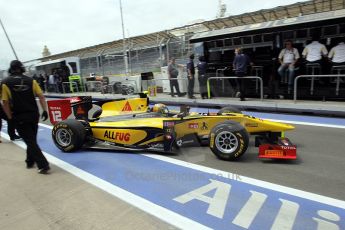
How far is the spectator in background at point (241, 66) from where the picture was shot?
10.2 metres

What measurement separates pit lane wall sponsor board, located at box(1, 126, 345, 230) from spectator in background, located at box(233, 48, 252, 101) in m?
6.02

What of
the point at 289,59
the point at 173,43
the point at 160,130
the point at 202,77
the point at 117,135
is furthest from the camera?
the point at 173,43

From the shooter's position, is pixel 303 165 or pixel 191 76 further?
pixel 191 76

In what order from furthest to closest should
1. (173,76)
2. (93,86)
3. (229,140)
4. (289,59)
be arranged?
(93,86)
(173,76)
(289,59)
(229,140)

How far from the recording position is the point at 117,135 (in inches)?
226

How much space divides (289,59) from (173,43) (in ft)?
24.7

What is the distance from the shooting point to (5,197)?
4270mm

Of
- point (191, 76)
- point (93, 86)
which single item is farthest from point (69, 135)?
point (93, 86)

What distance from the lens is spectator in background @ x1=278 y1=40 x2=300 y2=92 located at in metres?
9.62

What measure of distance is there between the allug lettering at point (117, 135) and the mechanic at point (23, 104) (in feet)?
3.96

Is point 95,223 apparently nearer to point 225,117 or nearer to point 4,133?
point 225,117

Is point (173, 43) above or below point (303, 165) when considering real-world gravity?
above

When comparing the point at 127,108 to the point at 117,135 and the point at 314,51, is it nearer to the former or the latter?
the point at 117,135

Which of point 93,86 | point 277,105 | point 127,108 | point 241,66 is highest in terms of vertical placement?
point 241,66
